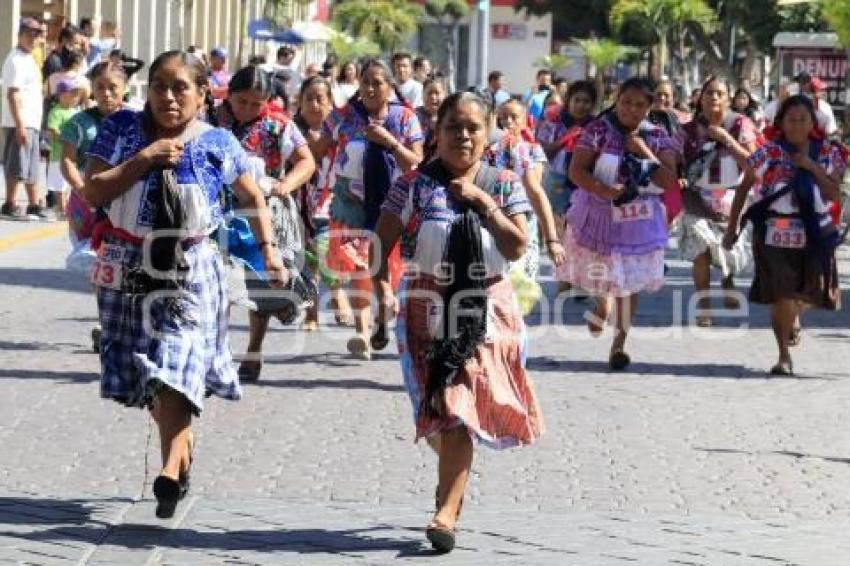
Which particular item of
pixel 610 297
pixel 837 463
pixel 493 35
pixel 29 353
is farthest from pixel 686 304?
pixel 493 35

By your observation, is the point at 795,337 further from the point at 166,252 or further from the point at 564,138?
the point at 166,252

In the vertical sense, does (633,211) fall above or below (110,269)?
above

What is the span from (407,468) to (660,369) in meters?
4.28

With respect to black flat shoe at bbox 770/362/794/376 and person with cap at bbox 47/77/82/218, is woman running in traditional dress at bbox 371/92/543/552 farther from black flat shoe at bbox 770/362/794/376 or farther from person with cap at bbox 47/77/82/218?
person with cap at bbox 47/77/82/218

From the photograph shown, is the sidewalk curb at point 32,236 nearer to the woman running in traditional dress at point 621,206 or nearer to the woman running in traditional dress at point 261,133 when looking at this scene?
the woman running in traditional dress at point 621,206

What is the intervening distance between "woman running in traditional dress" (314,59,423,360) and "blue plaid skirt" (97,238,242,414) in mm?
4833

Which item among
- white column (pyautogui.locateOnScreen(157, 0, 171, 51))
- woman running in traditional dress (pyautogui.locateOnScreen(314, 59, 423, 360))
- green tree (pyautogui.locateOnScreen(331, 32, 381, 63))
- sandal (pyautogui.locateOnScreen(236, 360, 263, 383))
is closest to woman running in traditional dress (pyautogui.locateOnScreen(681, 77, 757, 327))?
woman running in traditional dress (pyautogui.locateOnScreen(314, 59, 423, 360))

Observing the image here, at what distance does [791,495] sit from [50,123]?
13.4 m

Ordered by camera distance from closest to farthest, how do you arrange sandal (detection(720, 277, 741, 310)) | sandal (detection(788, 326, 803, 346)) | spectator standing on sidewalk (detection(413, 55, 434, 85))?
sandal (detection(788, 326, 803, 346)) → sandal (detection(720, 277, 741, 310)) → spectator standing on sidewalk (detection(413, 55, 434, 85))

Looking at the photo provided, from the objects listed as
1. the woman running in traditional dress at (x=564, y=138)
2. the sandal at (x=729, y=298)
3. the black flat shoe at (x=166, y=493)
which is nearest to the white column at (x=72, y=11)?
the woman running in traditional dress at (x=564, y=138)

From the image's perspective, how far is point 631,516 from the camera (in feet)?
27.8

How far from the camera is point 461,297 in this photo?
8.01 m

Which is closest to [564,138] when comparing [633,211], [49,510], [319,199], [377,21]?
[319,199]

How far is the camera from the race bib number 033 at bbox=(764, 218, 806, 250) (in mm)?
13328
